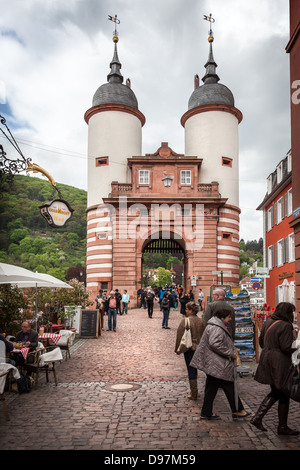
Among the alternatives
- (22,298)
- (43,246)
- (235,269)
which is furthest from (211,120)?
(43,246)

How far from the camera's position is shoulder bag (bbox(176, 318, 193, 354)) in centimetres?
806

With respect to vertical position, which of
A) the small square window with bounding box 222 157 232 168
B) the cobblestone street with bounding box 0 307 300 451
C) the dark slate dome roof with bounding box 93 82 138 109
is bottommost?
the cobblestone street with bounding box 0 307 300 451

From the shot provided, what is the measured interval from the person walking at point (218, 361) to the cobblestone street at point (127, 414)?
25cm

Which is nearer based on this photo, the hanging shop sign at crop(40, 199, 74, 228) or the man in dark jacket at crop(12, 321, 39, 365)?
the man in dark jacket at crop(12, 321, 39, 365)

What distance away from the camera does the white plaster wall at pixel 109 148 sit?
36.5m

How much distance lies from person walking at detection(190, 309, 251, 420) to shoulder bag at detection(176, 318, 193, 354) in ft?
4.29

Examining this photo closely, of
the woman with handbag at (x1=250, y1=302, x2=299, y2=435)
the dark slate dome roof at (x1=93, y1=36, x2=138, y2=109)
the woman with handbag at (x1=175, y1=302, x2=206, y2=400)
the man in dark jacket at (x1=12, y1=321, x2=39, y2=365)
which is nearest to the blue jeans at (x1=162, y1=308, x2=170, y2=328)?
the man in dark jacket at (x1=12, y1=321, x2=39, y2=365)

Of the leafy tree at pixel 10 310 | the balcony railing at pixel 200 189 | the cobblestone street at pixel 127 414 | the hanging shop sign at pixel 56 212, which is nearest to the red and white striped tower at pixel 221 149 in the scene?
the balcony railing at pixel 200 189

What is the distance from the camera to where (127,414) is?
7.05 meters

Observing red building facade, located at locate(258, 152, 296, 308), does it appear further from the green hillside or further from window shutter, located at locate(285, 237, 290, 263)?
the green hillside
